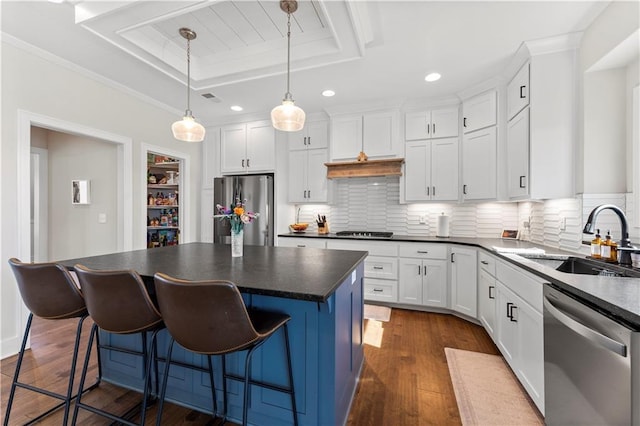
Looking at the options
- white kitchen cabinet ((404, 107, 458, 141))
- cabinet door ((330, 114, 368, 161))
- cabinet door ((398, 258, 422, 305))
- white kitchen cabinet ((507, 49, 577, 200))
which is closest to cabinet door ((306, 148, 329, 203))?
cabinet door ((330, 114, 368, 161))

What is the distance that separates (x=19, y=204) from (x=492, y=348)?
4.46 meters

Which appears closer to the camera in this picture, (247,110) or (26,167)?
(26,167)

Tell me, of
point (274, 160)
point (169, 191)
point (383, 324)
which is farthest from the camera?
point (169, 191)

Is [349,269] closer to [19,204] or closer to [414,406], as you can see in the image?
[414,406]

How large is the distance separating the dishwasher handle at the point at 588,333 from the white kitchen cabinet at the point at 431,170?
88.4 inches

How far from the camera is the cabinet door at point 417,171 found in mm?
3588

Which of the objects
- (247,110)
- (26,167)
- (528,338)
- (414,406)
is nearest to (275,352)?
(414,406)

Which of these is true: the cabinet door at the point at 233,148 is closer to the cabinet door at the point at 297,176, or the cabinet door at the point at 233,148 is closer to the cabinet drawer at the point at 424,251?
the cabinet door at the point at 297,176

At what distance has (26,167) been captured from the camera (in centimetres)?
252

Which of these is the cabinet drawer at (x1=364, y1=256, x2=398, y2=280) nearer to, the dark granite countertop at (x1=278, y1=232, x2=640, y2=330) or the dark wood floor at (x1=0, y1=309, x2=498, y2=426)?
the dark wood floor at (x1=0, y1=309, x2=498, y2=426)

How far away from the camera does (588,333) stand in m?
1.11

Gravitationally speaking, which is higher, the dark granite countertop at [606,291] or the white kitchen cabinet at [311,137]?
the white kitchen cabinet at [311,137]

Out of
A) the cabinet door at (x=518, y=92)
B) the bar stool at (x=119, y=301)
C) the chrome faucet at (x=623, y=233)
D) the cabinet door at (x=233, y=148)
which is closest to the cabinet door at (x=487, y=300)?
the chrome faucet at (x=623, y=233)

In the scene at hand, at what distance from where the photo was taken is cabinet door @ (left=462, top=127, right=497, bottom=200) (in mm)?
3088
